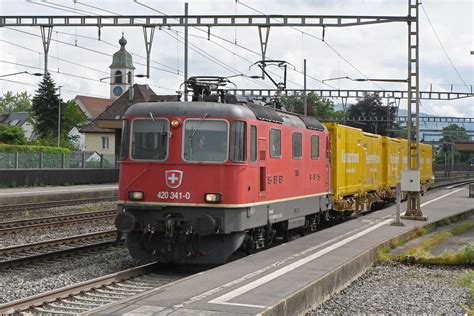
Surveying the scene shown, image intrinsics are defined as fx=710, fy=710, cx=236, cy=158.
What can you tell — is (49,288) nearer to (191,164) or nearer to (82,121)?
(191,164)

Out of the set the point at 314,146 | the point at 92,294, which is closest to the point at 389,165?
the point at 314,146

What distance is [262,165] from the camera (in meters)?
13.5

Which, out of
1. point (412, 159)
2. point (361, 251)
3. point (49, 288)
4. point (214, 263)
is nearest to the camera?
point (49, 288)

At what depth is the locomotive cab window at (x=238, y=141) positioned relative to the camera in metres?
12.5

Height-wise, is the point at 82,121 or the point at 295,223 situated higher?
the point at 82,121

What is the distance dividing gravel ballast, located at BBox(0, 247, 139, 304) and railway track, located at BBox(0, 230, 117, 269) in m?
0.20

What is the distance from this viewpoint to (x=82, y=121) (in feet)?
349

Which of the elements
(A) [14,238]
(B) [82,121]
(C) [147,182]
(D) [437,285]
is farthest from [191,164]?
(B) [82,121]

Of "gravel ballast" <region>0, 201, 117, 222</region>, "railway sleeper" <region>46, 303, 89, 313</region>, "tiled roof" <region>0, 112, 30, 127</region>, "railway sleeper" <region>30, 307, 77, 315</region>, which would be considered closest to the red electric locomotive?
"railway sleeper" <region>46, 303, 89, 313</region>

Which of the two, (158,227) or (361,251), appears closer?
(158,227)

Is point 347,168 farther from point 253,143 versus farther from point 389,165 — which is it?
point 253,143

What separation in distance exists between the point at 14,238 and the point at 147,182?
6351 millimetres

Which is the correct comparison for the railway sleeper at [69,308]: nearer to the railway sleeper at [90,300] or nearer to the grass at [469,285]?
the railway sleeper at [90,300]

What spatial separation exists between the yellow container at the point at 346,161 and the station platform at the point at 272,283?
463 centimetres
